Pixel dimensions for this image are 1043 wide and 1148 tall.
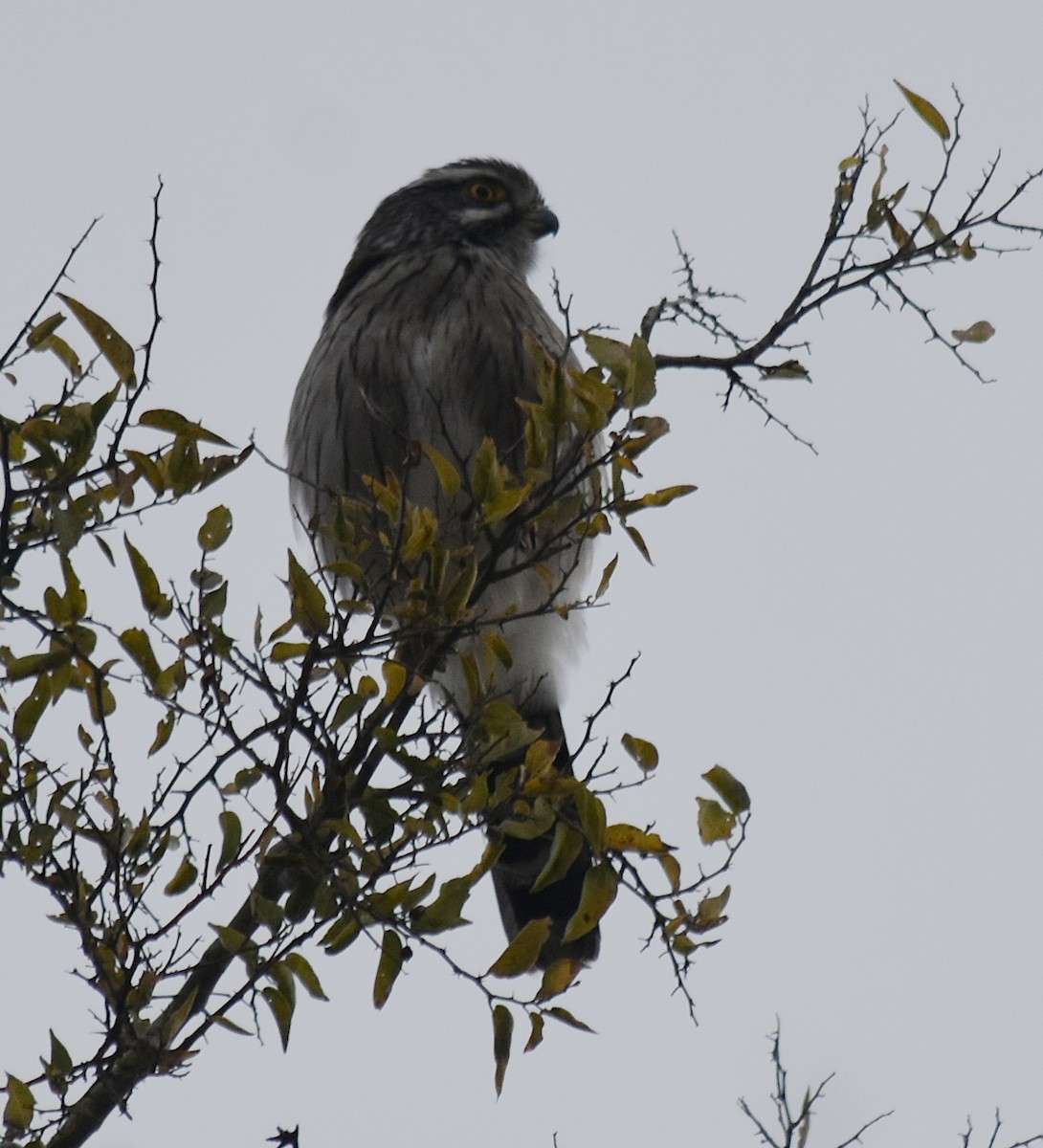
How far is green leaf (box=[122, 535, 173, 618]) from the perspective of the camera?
7.83 feet

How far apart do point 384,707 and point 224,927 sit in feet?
1.44

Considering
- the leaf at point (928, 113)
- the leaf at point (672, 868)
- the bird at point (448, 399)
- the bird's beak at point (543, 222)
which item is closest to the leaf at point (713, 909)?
the leaf at point (672, 868)

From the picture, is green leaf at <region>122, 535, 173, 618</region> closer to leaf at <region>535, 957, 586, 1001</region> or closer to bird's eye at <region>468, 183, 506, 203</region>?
leaf at <region>535, 957, 586, 1001</region>

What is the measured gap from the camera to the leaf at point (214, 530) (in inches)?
97.3

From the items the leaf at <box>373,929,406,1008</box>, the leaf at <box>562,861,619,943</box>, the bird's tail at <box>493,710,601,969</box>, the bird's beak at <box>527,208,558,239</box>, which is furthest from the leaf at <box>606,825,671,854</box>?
the bird's beak at <box>527,208,558,239</box>

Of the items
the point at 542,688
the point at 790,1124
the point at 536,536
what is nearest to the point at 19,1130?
the point at 536,536

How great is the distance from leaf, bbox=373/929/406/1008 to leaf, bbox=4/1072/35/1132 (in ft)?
1.76

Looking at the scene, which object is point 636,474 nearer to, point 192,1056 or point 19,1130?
point 192,1056

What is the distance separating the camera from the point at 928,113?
117 inches

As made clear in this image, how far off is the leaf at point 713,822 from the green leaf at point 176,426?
3.41ft

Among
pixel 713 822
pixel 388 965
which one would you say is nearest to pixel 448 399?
pixel 713 822

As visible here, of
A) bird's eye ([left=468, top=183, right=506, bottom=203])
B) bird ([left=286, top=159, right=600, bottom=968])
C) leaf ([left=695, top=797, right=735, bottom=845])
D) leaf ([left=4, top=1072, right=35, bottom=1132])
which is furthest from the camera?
bird's eye ([left=468, top=183, right=506, bottom=203])

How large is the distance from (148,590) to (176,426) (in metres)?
0.27

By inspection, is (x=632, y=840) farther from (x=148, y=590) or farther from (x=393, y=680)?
(x=148, y=590)
